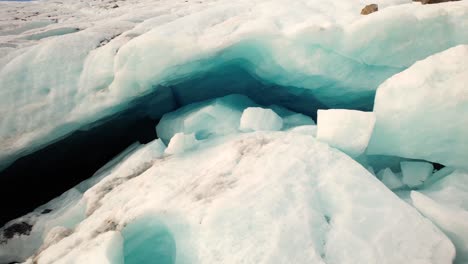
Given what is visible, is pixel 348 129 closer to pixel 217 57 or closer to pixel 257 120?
pixel 257 120

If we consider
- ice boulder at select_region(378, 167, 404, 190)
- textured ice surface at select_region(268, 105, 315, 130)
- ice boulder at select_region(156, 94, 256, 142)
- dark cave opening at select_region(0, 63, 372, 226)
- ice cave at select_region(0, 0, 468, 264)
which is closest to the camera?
ice cave at select_region(0, 0, 468, 264)

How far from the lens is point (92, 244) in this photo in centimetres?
204

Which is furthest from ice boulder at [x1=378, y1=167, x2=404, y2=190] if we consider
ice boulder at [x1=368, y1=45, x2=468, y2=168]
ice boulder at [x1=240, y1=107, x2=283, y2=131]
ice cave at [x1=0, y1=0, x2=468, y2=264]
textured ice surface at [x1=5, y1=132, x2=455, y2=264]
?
ice boulder at [x1=240, y1=107, x2=283, y2=131]

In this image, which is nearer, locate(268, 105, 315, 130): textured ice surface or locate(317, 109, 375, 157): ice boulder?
locate(317, 109, 375, 157): ice boulder

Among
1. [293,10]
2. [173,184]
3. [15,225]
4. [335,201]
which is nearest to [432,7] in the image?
[293,10]

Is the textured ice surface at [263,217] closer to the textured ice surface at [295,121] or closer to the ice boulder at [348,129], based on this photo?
the ice boulder at [348,129]

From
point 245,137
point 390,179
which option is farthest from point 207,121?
point 390,179

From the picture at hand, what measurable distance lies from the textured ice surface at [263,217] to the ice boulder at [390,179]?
0.50 metres

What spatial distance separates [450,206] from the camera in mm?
2105

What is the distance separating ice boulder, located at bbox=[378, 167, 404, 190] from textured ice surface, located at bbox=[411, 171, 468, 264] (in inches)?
6.8

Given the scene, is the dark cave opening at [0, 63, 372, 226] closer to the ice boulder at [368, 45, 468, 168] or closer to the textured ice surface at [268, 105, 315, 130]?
the textured ice surface at [268, 105, 315, 130]

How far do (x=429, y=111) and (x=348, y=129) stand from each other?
0.59 metres

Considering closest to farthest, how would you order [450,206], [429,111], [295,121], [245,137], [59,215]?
[450,206], [429,111], [245,137], [59,215], [295,121]

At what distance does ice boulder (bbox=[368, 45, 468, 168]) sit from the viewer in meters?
2.32
